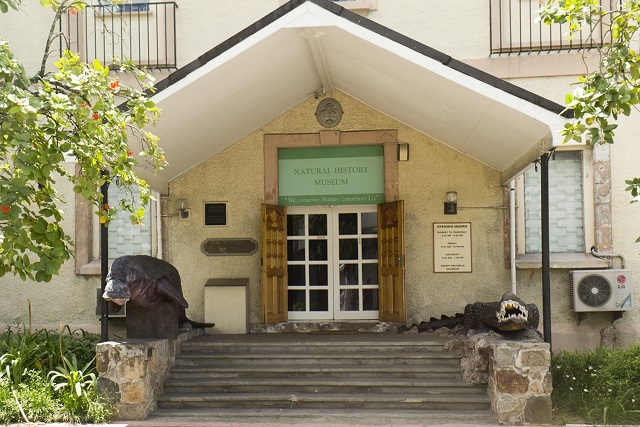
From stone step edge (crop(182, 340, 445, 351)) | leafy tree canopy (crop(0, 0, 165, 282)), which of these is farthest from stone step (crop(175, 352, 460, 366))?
leafy tree canopy (crop(0, 0, 165, 282))

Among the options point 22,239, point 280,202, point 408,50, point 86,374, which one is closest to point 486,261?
point 280,202

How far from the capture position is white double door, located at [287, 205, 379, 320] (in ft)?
36.8

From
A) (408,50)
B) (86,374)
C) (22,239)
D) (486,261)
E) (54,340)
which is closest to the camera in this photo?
(22,239)

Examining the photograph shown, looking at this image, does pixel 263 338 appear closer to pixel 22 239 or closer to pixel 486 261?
pixel 486 261

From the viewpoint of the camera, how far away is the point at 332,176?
1104cm

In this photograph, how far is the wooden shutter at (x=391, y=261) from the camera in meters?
10.6

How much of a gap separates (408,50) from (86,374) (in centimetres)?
507

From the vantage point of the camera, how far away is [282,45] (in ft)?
27.8

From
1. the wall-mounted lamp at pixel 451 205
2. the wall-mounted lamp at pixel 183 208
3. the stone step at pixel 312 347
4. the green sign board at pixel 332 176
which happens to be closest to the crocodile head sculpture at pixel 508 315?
the stone step at pixel 312 347

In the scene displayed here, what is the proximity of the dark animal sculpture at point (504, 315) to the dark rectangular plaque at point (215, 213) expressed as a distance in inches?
156

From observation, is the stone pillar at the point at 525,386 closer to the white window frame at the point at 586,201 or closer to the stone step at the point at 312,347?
the stone step at the point at 312,347

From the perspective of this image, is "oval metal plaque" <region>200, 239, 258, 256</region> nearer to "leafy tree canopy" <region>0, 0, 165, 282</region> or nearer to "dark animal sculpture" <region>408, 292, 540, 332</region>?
"dark animal sculpture" <region>408, 292, 540, 332</region>

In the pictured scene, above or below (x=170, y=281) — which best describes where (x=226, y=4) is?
above

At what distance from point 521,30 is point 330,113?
303 cm
